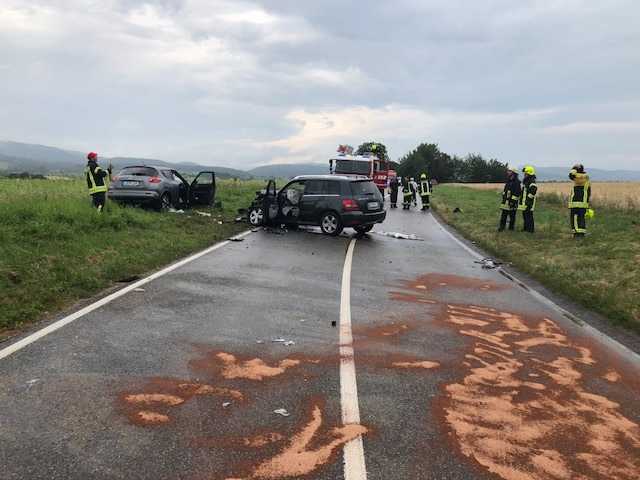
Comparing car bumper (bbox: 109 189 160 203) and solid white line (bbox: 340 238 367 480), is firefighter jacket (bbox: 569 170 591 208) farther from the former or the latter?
car bumper (bbox: 109 189 160 203)

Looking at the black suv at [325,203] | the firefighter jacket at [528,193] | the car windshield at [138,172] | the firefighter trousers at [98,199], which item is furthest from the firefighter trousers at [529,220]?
the firefighter trousers at [98,199]

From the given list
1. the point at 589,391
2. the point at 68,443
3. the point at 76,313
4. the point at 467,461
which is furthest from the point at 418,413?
the point at 76,313

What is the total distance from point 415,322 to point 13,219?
9167mm

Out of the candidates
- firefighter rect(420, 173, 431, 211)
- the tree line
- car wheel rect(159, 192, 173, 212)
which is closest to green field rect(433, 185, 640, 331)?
firefighter rect(420, 173, 431, 211)

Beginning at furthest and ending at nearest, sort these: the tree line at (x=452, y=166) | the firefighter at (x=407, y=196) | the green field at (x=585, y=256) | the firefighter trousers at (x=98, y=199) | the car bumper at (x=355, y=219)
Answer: the tree line at (x=452, y=166) < the firefighter at (x=407, y=196) < the car bumper at (x=355, y=219) < the firefighter trousers at (x=98, y=199) < the green field at (x=585, y=256)

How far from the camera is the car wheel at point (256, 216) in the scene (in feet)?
57.0

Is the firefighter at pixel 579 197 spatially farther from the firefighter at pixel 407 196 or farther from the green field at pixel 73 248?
the firefighter at pixel 407 196

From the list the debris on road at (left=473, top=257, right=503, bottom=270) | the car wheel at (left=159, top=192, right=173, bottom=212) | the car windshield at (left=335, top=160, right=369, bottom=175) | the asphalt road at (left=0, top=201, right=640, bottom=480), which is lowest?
the asphalt road at (left=0, top=201, right=640, bottom=480)

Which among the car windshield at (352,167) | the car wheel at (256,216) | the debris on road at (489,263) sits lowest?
the debris on road at (489,263)

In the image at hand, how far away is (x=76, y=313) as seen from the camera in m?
6.61

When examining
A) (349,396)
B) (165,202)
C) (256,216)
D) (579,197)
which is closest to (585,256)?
(579,197)

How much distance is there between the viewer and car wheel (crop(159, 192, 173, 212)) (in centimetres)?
1759

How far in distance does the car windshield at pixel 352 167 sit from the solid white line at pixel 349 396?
21.7 metres

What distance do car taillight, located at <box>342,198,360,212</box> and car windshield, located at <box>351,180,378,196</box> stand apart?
0.24m
